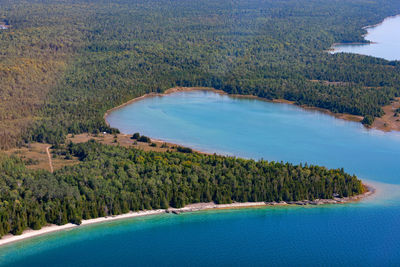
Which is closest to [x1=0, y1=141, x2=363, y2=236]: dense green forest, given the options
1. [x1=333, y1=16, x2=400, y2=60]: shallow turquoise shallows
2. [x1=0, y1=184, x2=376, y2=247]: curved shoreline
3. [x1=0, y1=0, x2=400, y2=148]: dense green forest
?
[x1=0, y1=184, x2=376, y2=247]: curved shoreline

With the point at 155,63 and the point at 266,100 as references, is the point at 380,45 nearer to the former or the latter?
the point at 266,100

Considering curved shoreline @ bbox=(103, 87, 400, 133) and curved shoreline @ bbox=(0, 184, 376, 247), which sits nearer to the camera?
curved shoreline @ bbox=(0, 184, 376, 247)

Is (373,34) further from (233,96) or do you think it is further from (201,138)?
(201,138)

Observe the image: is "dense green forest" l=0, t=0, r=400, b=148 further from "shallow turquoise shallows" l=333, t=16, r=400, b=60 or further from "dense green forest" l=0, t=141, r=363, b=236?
"dense green forest" l=0, t=141, r=363, b=236

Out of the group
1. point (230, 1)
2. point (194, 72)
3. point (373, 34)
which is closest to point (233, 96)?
point (194, 72)

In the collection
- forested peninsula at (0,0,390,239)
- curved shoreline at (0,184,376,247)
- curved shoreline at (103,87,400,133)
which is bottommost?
curved shoreline at (0,184,376,247)

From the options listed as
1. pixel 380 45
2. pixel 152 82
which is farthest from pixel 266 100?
pixel 380 45
